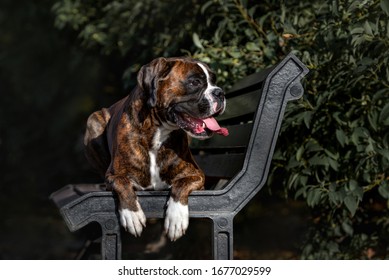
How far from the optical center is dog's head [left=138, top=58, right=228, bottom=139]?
3.36 metres

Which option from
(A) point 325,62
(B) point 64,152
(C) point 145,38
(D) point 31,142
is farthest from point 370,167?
(D) point 31,142

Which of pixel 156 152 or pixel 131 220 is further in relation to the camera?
pixel 156 152

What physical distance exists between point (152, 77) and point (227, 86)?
1.26m

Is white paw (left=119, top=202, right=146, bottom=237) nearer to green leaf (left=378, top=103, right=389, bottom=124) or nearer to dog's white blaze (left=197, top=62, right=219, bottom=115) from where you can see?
dog's white blaze (left=197, top=62, right=219, bottom=115)

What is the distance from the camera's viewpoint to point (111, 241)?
3.07 metres

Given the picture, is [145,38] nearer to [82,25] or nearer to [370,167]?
[82,25]

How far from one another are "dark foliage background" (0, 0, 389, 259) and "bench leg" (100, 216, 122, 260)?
3.97ft

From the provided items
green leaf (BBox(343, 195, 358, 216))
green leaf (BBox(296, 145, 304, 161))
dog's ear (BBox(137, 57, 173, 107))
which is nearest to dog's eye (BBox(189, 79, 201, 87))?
dog's ear (BBox(137, 57, 173, 107))

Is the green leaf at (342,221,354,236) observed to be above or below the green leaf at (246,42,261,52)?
below

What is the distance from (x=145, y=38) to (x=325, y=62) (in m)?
1.72

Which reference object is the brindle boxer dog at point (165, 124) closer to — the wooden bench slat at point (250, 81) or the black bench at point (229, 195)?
the black bench at point (229, 195)

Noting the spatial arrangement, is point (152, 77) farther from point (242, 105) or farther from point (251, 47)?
point (251, 47)

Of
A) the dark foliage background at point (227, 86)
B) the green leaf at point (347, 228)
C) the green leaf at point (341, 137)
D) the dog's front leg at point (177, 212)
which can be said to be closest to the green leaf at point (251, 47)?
the dark foliage background at point (227, 86)

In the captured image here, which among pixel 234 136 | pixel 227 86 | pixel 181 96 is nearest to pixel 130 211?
pixel 181 96
